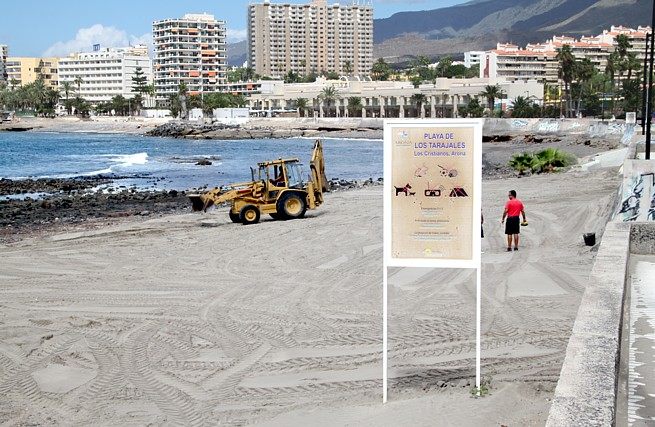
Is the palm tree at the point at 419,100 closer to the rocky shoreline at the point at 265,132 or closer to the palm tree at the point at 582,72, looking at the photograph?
the rocky shoreline at the point at 265,132

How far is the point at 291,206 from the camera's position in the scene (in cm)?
2459

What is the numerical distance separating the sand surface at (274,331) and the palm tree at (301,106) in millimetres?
164649

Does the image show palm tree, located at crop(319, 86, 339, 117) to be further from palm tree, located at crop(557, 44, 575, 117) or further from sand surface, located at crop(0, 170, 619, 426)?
sand surface, located at crop(0, 170, 619, 426)

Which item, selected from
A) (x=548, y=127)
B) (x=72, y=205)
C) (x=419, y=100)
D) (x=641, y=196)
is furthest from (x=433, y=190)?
(x=419, y=100)

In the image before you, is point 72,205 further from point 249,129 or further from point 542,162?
point 249,129

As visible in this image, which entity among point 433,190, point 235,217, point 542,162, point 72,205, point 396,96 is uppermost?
point 396,96

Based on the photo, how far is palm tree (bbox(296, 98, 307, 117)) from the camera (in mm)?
183500

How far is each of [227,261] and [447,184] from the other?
36.1ft

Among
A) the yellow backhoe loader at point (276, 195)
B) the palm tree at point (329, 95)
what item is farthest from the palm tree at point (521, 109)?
the yellow backhoe loader at point (276, 195)

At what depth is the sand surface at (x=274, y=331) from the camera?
8.49m

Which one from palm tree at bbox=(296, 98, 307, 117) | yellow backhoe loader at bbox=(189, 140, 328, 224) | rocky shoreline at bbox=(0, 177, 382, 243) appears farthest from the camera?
palm tree at bbox=(296, 98, 307, 117)

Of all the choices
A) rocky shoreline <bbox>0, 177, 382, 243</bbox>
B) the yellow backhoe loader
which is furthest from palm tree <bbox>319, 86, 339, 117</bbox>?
the yellow backhoe loader

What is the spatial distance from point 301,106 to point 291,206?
16183 centimetres

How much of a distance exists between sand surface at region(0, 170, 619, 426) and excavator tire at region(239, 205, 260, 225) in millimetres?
3763
